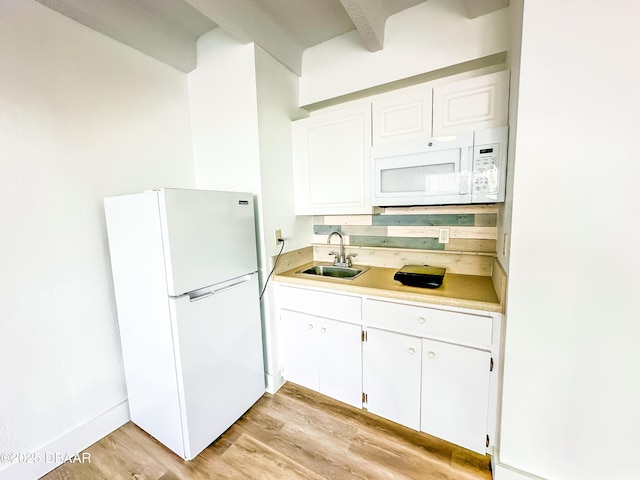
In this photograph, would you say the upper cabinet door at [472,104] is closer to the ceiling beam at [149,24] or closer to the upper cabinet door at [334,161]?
the upper cabinet door at [334,161]

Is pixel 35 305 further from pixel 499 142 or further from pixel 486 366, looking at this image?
pixel 499 142

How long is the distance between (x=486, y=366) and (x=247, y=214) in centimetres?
163

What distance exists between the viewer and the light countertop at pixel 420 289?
1332 mm

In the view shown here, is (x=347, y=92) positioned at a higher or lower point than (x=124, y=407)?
higher

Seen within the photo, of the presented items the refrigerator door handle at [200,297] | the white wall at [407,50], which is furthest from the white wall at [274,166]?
the refrigerator door handle at [200,297]

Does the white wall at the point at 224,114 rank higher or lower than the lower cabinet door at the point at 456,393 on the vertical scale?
higher

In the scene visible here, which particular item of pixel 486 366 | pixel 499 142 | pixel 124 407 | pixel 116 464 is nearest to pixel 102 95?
pixel 124 407

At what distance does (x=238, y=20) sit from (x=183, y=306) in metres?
1.70

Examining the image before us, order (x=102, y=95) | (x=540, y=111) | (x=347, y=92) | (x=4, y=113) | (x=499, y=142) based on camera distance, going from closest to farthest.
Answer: (x=540, y=111) < (x=4, y=113) < (x=499, y=142) < (x=102, y=95) < (x=347, y=92)

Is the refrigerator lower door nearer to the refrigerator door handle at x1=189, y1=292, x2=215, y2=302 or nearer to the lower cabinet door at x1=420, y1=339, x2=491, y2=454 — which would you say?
the refrigerator door handle at x1=189, y1=292, x2=215, y2=302

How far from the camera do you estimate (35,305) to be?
52.7 inches

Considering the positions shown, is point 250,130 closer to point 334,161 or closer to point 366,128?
point 334,161

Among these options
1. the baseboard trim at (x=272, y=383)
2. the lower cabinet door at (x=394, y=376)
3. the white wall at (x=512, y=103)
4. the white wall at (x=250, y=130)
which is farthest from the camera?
the baseboard trim at (x=272, y=383)

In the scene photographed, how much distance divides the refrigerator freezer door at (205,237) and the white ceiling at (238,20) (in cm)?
102
